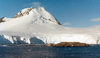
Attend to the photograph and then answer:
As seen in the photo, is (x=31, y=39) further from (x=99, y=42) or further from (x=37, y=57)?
(x=37, y=57)

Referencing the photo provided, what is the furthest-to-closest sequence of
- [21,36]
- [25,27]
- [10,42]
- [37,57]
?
[25,27] → [21,36] → [10,42] → [37,57]

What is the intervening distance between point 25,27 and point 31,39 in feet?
136

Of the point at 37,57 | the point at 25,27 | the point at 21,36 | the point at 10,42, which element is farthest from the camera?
the point at 25,27

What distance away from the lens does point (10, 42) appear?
143 m

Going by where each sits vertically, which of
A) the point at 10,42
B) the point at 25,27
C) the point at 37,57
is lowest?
the point at 37,57

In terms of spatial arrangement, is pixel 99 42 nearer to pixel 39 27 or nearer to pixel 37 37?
pixel 37 37

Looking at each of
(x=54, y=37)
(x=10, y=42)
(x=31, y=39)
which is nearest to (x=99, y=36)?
(x=54, y=37)

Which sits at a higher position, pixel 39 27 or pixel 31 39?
pixel 39 27

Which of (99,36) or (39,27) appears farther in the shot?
(39,27)

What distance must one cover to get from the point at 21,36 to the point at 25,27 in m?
38.5

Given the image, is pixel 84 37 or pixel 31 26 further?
pixel 31 26

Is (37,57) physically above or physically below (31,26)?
below

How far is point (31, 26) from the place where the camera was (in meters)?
194

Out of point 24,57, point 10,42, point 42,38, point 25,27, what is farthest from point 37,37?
point 24,57
